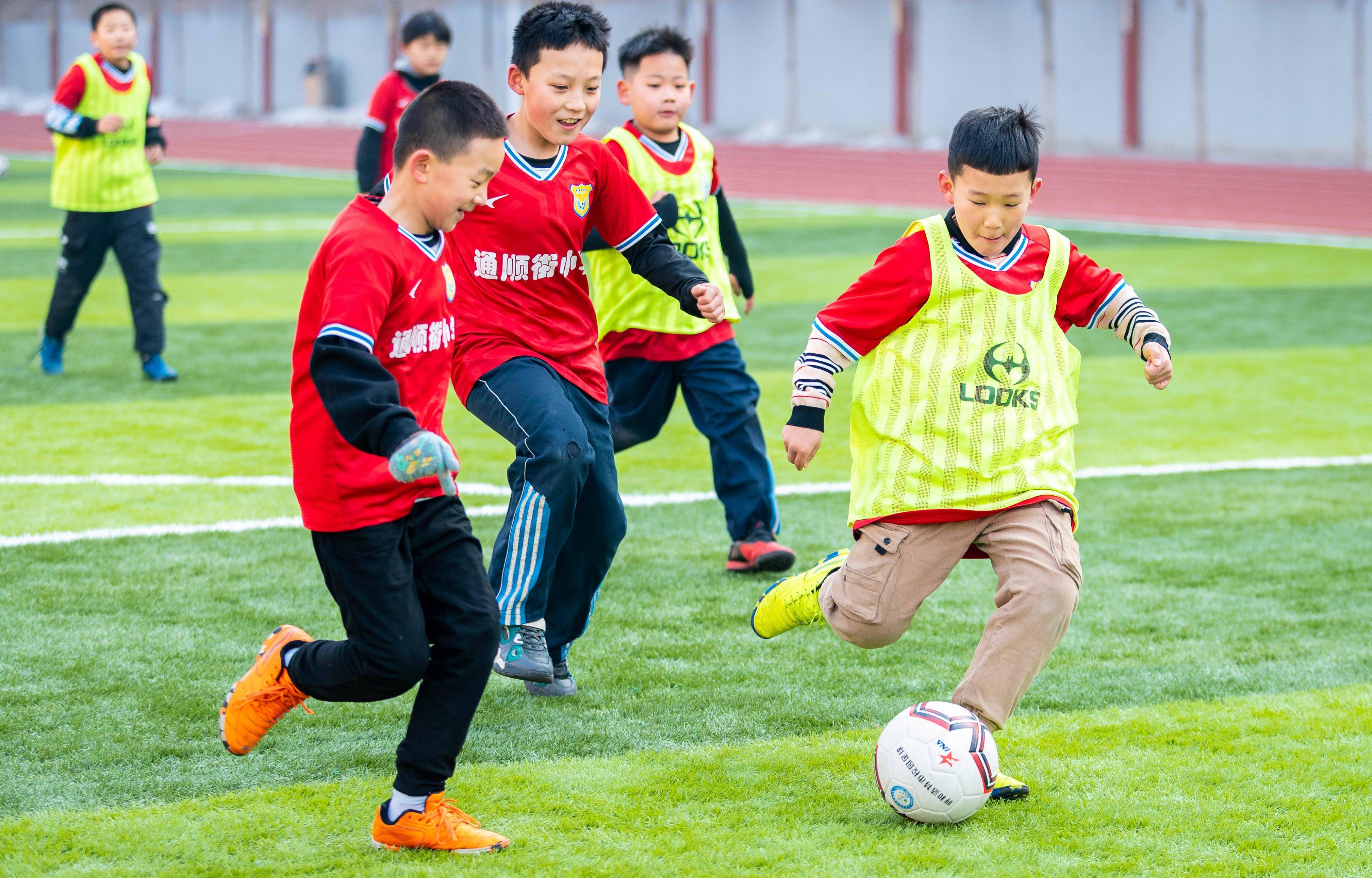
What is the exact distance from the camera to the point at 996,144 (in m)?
3.72

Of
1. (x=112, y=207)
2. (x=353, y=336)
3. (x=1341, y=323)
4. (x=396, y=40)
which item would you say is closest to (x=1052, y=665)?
(x=353, y=336)

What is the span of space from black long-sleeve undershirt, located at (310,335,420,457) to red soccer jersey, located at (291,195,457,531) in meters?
0.11

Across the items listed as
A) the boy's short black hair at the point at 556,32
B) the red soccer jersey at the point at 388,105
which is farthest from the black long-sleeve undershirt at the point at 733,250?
the red soccer jersey at the point at 388,105

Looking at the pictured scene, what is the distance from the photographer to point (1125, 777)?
12.8 ft

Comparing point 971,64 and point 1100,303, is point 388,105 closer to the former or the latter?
point 1100,303

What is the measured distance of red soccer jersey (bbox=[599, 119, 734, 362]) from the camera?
5.75 metres

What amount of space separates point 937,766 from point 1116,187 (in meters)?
20.3

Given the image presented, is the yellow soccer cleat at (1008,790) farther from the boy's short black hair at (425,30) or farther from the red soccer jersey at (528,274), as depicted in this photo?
the boy's short black hair at (425,30)

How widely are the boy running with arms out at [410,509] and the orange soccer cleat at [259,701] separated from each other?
0.12 metres

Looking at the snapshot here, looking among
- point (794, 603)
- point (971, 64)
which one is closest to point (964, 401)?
point (794, 603)

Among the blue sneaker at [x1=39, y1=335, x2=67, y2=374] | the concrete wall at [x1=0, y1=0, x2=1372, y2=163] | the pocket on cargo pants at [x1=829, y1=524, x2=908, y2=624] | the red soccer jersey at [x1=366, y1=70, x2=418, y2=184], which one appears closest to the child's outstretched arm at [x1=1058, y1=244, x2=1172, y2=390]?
the pocket on cargo pants at [x1=829, y1=524, x2=908, y2=624]

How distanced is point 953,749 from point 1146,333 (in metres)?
1.16

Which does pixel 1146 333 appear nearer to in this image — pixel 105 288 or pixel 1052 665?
pixel 1052 665

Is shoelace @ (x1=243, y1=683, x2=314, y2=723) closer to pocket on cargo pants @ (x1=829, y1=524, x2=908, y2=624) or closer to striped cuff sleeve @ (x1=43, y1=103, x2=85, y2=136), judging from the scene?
pocket on cargo pants @ (x1=829, y1=524, x2=908, y2=624)
